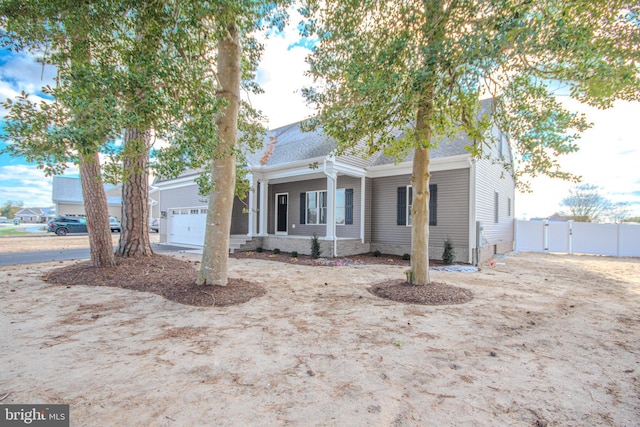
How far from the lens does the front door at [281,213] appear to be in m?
13.2

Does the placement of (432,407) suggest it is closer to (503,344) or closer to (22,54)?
(503,344)

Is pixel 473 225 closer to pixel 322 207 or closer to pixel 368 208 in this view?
pixel 368 208

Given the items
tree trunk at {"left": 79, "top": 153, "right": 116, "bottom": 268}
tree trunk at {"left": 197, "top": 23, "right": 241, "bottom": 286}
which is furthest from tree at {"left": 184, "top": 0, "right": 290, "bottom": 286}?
tree trunk at {"left": 79, "top": 153, "right": 116, "bottom": 268}

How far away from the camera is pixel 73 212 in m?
30.8

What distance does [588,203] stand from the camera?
67.2 ft

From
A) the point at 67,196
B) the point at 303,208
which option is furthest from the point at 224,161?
the point at 67,196

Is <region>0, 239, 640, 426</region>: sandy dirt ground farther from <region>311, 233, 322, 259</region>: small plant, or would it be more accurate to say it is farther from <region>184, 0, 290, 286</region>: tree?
<region>311, 233, 322, 259</region>: small plant

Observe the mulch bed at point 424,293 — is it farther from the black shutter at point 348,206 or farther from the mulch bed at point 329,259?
the black shutter at point 348,206

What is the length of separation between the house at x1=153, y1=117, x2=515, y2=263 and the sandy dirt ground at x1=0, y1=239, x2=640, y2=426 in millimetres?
4508

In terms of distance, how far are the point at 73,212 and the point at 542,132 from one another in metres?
39.1

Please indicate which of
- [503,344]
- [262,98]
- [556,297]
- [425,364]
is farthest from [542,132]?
[262,98]

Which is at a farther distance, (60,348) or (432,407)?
(60,348)

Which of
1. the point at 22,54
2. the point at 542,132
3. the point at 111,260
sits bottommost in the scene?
the point at 111,260

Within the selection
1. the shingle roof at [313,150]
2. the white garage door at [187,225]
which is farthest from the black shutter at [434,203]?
the white garage door at [187,225]
